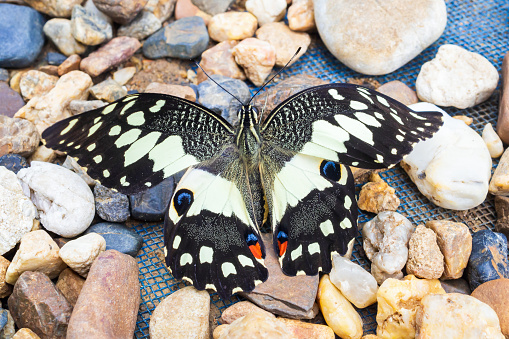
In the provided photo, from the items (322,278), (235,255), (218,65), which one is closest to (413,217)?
(322,278)

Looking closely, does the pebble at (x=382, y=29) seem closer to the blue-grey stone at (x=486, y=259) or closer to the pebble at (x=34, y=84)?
the blue-grey stone at (x=486, y=259)

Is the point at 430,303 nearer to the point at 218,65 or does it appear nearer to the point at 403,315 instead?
the point at 403,315

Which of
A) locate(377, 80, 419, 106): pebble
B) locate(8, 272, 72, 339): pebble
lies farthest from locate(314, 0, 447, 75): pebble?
locate(8, 272, 72, 339): pebble

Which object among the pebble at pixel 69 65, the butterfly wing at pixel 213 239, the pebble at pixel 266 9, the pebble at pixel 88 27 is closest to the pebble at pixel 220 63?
the pebble at pixel 266 9

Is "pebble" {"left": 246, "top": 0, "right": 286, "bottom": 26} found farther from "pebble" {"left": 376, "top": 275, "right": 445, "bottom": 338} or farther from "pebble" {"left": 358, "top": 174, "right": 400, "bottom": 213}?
"pebble" {"left": 376, "top": 275, "right": 445, "bottom": 338}

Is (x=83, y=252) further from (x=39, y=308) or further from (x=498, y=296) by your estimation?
(x=498, y=296)

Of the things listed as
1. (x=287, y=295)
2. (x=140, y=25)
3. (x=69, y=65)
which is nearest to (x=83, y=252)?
(x=287, y=295)
